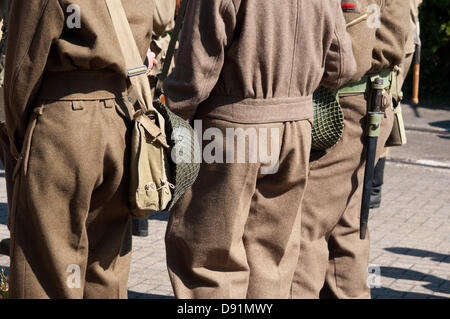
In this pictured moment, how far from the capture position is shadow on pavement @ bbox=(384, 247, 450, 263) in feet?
21.2

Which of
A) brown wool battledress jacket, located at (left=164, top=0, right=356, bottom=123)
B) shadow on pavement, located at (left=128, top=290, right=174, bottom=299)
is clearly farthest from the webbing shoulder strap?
shadow on pavement, located at (left=128, top=290, right=174, bottom=299)

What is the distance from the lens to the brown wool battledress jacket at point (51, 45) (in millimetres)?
3359

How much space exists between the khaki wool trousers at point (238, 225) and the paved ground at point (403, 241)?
1.25 metres

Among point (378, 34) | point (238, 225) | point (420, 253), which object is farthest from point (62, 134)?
point (420, 253)

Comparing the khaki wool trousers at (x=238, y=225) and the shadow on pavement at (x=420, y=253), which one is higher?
the khaki wool trousers at (x=238, y=225)

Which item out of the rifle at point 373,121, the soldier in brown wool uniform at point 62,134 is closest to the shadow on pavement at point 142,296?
the rifle at point 373,121

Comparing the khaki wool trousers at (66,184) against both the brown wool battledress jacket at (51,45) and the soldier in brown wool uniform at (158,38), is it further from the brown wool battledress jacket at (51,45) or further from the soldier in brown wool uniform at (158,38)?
the soldier in brown wool uniform at (158,38)

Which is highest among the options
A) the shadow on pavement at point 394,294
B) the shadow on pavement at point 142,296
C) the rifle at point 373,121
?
the rifle at point 373,121

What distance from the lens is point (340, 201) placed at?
491 cm

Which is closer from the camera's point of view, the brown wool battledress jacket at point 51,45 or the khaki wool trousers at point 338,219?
the brown wool battledress jacket at point 51,45

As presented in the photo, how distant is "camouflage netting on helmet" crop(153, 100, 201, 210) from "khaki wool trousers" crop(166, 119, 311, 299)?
349 mm

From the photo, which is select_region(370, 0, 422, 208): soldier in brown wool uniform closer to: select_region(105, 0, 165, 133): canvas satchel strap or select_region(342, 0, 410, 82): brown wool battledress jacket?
select_region(342, 0, 410, 82): brown wool battledress jacket

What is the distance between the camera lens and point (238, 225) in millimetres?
4129
